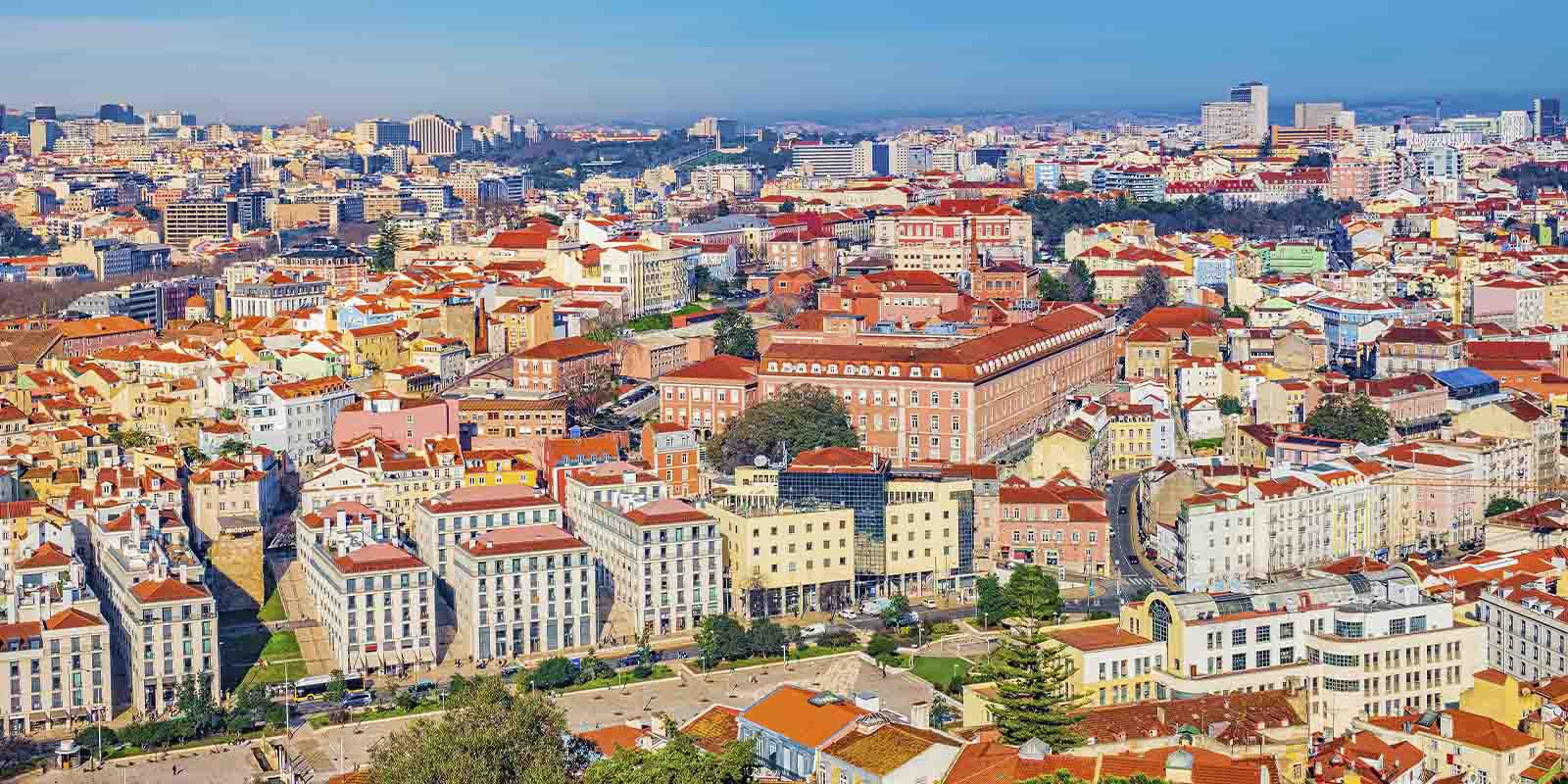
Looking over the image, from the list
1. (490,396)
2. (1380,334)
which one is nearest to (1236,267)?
(1380,334)

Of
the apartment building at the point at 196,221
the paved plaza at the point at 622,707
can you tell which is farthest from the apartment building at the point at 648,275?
the apartment building at the point at 196,221

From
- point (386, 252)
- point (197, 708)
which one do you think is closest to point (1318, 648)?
point (197, 708)

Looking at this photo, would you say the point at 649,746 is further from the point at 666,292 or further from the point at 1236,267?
the point at 1236,267

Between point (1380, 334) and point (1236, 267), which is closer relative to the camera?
point (1380, 334)

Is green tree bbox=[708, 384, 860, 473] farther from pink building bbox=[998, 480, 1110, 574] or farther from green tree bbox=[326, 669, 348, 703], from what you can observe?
green tree bbox=[326, 669, 348, 703]

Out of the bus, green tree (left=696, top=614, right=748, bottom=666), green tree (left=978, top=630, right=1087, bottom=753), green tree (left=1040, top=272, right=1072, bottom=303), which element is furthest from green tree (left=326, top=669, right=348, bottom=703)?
green tree (left=1040, top=272, right=1072, bottom=303)
